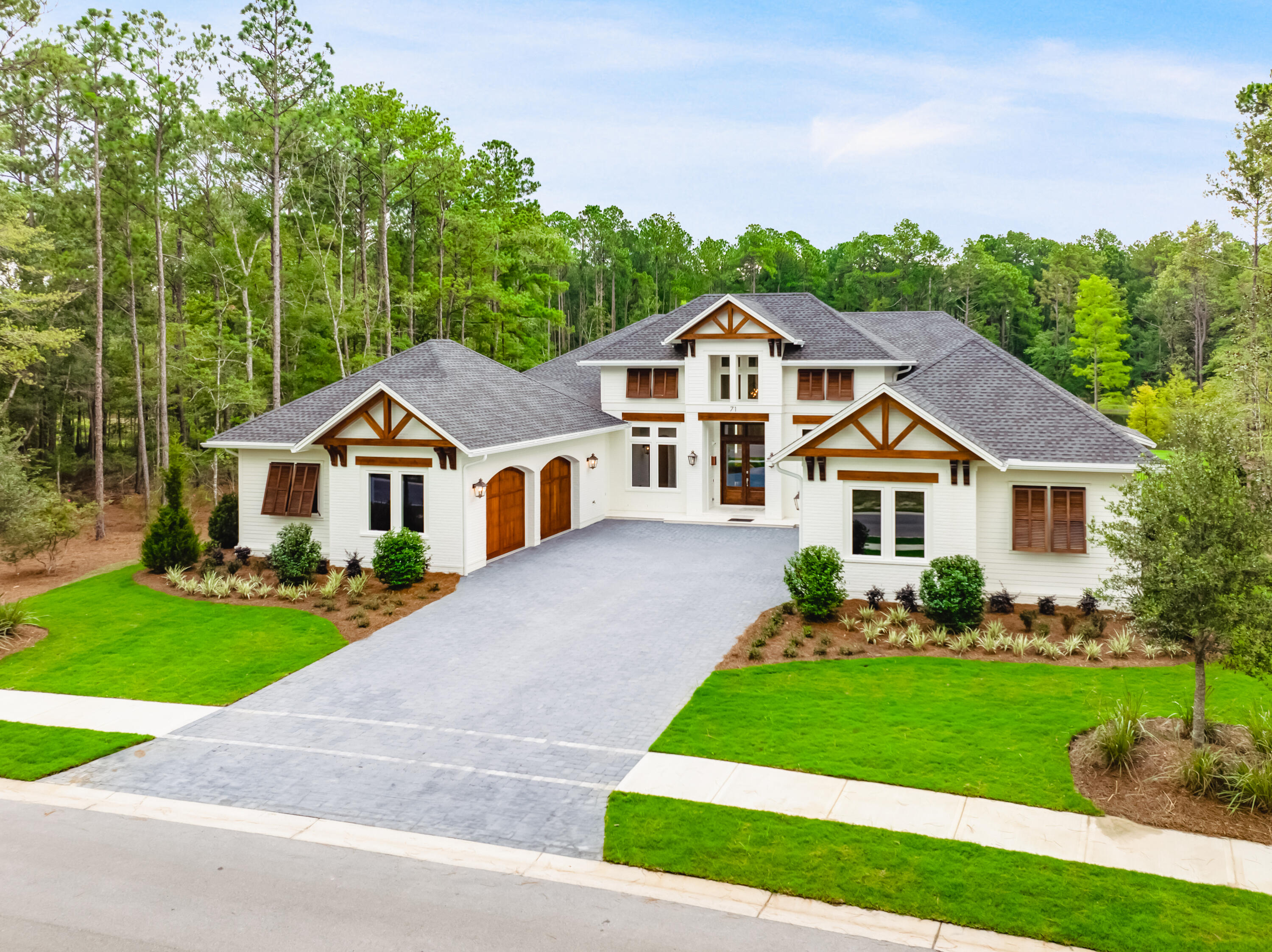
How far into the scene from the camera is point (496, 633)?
57.1 ft

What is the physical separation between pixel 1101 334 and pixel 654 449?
1861 inches

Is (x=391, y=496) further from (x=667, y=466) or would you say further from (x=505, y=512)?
(x=667, y=466)

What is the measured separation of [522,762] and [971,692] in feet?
23.6

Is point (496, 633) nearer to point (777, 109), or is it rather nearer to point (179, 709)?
point (179, 709)

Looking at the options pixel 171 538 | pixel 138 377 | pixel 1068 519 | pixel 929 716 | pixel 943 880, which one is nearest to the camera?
pixel 943 880

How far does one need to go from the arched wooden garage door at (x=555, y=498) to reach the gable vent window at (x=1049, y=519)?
12.9 meters

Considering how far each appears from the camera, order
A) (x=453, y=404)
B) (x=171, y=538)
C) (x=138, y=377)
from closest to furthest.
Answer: (x=453, y=404) → (x=171, y=538) → (x=138, y=377)

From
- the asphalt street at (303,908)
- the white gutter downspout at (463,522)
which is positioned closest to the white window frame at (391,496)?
the white gutter downspout at (463,522)

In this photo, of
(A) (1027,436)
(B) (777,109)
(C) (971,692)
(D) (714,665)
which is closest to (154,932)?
(D) (714,665)

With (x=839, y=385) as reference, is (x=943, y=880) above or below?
below


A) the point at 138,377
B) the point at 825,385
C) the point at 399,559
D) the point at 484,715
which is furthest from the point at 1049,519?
the point at 138,377

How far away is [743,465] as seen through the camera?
99.2ft

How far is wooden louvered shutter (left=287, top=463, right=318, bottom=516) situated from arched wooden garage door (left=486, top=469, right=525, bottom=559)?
468cm

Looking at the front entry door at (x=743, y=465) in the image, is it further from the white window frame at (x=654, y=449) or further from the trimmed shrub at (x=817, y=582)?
the trimmed shrub at (x=817, y=582)
